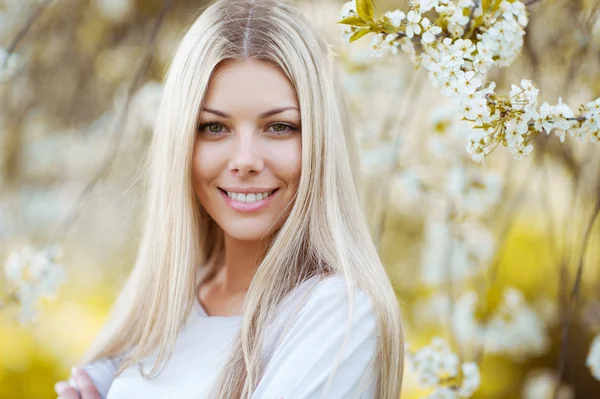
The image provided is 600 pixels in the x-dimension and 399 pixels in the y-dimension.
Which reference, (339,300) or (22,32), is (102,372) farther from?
(22,32)

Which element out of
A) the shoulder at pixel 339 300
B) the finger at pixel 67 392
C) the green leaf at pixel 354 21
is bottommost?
the finger at pixel 67 392

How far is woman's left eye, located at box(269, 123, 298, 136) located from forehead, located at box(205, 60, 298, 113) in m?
0.04

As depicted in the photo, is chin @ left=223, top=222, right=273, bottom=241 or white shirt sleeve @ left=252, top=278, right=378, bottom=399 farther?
chin @ left=223, top=222, right=273, bottom=241

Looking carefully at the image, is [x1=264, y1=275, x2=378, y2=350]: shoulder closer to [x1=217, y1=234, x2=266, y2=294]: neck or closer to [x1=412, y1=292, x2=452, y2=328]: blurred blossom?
[x1=217, y1=234, x2=266, y2=294]: neck

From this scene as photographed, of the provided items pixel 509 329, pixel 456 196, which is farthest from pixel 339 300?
pixel 509 329

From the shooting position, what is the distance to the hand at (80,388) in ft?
5.09

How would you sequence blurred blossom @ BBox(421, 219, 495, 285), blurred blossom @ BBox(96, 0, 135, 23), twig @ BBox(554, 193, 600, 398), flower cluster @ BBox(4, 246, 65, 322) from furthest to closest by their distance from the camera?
blurred blossom @ BBox(96, 0, 135, 23)
blurred blossom @ BBox(421, 219, 495, 285)
flower cluster @ BBox(4, 246, 65, 322)
twig @ BBox(554, 193, 600, 398)

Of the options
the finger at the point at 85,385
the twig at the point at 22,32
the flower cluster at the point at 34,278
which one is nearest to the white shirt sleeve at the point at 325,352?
the finger at the point at 85,385

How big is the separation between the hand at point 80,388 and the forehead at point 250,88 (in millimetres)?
720

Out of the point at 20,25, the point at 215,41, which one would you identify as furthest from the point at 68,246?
the point at 215,41

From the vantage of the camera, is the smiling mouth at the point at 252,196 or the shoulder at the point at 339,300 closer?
the shoulder at the point at 339,300

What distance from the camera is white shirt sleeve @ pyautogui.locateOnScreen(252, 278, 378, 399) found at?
1.16 m

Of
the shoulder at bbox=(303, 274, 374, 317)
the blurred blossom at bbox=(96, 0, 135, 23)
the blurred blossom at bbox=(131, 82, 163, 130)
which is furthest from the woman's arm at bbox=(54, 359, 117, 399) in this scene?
the blurred blossom at bbox=(96, 0, 135, 23)

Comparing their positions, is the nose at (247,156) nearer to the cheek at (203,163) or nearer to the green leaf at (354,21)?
the cheek at (203,163)
